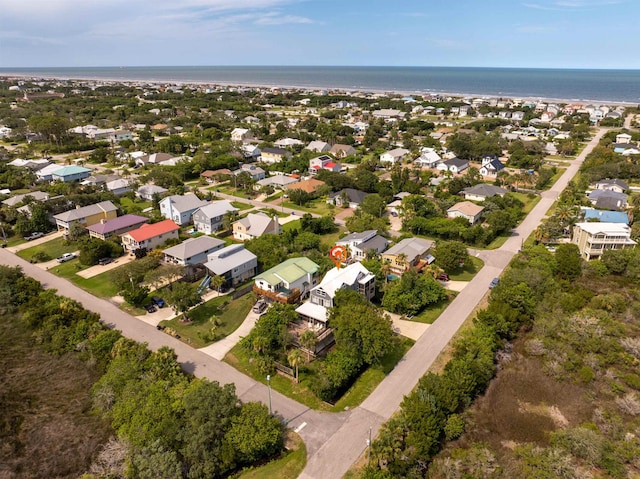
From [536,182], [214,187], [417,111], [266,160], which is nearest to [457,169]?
[536,182]

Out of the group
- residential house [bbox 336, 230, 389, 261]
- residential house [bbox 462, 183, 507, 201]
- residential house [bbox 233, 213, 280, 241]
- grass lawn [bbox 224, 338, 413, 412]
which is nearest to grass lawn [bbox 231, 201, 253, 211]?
residential house [bbox 233, 213, 280, 241]

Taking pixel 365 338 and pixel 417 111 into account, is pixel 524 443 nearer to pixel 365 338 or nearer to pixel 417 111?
pixel 365 338

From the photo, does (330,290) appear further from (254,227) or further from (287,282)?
(254,227)

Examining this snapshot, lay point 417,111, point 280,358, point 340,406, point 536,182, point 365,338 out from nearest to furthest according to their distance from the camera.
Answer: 1. point 340,406
2. point 365,338
3. point 280,358
4. point 536,182
5. point 417,111

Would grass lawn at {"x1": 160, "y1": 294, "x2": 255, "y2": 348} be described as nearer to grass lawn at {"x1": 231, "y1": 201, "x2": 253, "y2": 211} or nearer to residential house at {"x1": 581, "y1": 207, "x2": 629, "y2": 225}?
grass lawn at {"x1": 231, "y1": 201, "x2": 253, "y2": 211}

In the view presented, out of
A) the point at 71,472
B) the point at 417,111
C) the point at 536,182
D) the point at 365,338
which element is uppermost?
the point at 417,111

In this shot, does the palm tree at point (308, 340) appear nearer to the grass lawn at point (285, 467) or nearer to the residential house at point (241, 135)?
the grass lawn at point (285, 467)
